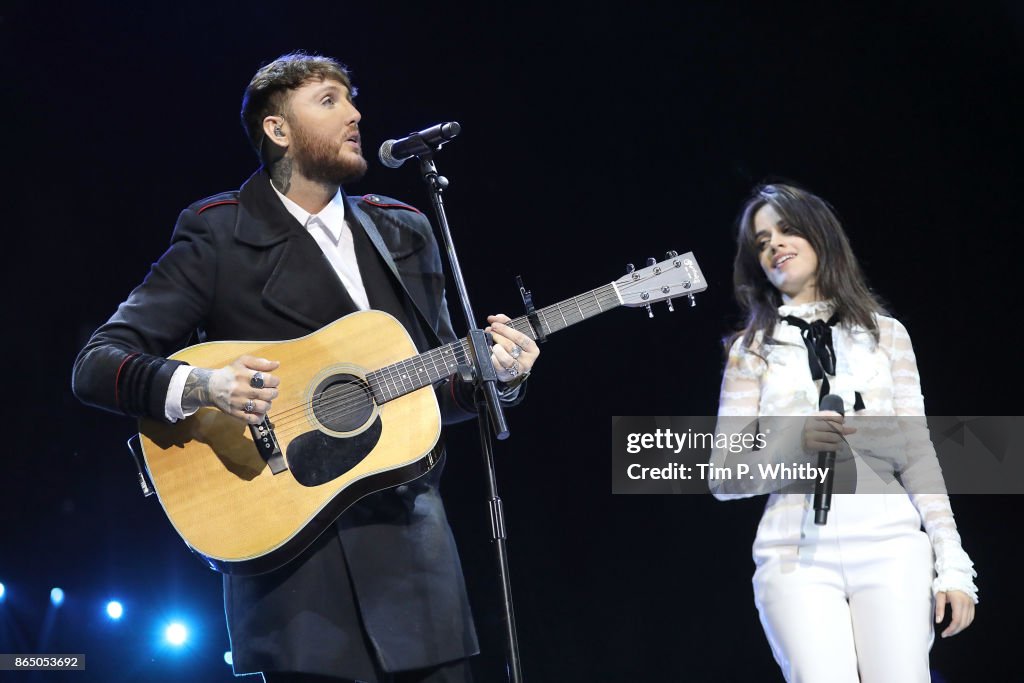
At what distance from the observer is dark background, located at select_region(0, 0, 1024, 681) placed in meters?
4.44

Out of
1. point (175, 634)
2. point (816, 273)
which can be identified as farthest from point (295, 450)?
point (175, 634)

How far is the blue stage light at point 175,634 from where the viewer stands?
173 inches

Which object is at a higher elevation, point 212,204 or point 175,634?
point 212,204

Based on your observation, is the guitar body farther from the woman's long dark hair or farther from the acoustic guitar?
the woman's long dark hair

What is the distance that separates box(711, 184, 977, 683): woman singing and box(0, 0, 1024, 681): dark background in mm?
1161

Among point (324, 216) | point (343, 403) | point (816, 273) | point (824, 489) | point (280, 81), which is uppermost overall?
point (280, 81)

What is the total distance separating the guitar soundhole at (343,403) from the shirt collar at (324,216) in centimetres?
54

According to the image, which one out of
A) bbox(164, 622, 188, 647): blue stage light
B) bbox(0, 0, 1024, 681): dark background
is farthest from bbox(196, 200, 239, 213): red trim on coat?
bbox(164, 622, 188, 647): blue stage light

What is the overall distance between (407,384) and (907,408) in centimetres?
171

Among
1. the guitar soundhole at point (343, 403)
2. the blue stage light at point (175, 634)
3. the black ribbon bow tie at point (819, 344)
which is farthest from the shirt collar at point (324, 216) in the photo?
the blue stage light at point (175, 634)

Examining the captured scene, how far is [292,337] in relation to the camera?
9.02 feet

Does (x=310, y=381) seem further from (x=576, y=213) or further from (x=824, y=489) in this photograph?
(x=576, y=213)

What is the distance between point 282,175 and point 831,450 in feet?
6.39

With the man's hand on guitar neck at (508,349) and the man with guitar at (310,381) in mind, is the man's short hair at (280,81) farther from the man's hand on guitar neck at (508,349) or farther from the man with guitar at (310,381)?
the man's hand on guitar neck at (508,349)
